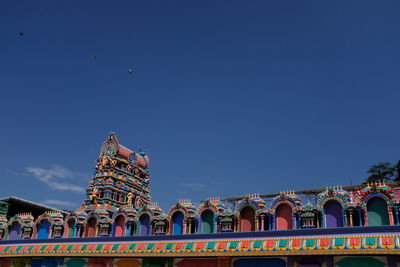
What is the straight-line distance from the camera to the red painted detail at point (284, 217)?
22.5 meters

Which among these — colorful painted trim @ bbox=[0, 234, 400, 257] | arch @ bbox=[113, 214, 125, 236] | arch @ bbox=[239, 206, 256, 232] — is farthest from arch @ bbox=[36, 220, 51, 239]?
arch @ bbox=[239, 206, 256, 232]

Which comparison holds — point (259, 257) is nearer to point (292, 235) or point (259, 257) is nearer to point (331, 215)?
point (292, 235)

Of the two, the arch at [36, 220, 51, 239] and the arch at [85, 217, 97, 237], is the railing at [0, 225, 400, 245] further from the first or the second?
the arch at [36, 220, 51, 239]

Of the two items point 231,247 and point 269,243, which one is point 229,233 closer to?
point 231,247

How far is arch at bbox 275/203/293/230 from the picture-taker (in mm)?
22516

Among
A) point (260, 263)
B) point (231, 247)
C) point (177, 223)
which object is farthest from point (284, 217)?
point (177, 223)

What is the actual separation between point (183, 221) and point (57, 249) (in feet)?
31.8

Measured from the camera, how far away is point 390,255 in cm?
1923

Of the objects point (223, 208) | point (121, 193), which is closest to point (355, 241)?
point (223, 208)

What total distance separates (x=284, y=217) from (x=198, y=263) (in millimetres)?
5704

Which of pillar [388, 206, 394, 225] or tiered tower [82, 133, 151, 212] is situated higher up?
tiered tower [82, 133, 151, 212]

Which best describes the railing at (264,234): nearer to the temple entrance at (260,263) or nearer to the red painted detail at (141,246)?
the red painted detail at (141,246)

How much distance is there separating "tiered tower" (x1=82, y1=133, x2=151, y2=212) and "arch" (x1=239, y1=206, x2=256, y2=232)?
1526cm

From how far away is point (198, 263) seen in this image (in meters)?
24.0
